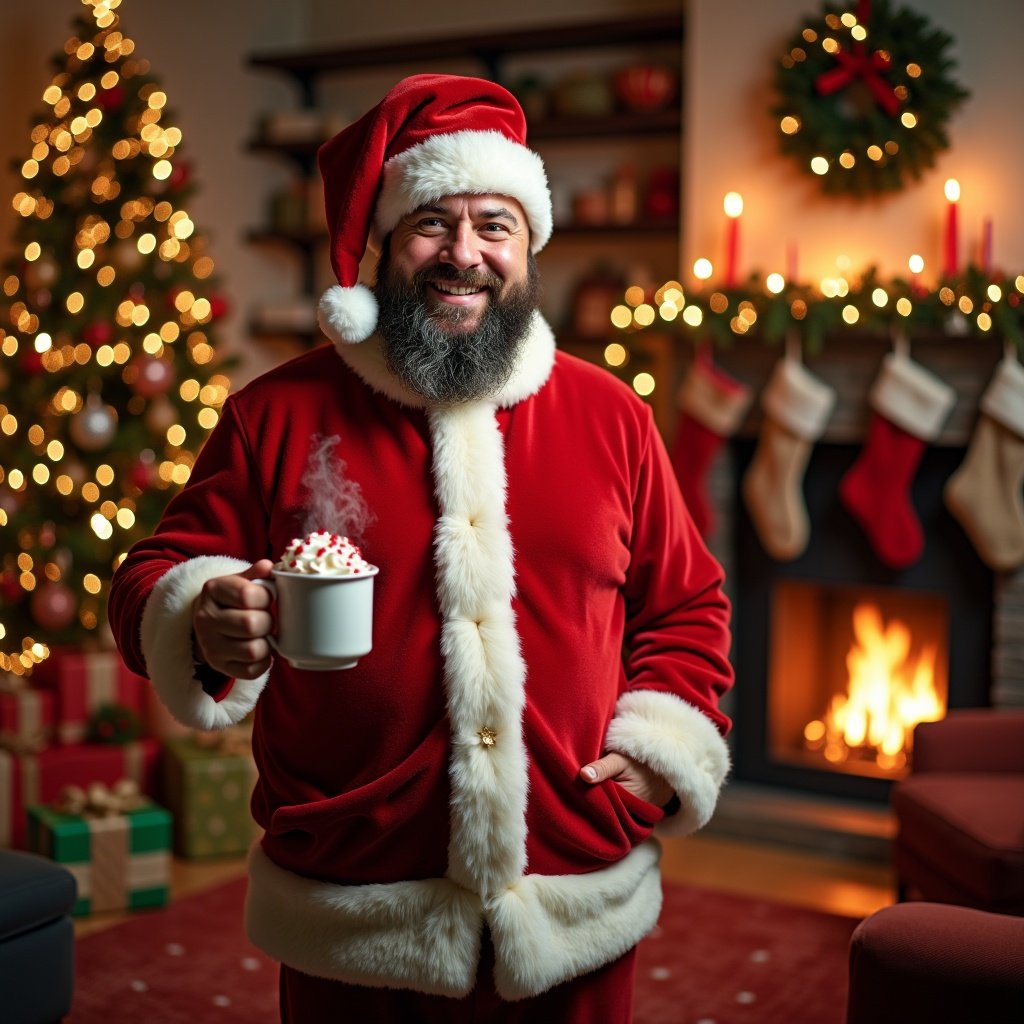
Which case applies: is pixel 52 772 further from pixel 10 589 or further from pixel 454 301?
pixel 454 301

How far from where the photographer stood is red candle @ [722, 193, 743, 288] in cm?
389

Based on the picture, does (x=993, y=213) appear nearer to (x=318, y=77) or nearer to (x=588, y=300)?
(x=588, y=300)

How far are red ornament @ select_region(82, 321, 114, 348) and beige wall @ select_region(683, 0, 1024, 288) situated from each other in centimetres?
188

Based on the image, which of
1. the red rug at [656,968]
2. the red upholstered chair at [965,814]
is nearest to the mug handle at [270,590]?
the red rug at [656,968]

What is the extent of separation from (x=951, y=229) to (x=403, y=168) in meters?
2.43

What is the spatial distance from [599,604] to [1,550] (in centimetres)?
301

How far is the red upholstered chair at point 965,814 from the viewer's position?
2615 millimetres

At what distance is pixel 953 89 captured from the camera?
3578 mm

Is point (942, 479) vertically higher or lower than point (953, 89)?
lower

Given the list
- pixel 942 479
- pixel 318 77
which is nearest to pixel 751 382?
pixel 942 479

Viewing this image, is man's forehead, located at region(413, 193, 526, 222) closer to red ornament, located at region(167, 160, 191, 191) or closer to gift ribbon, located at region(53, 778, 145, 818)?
gift ribbon, located at region(53, 778, 145, 818)

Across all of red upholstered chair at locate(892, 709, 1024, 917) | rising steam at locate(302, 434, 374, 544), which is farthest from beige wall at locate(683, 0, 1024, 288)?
rising steam at locate(302, 434, 374, 544)

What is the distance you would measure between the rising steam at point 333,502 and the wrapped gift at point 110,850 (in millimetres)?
2005

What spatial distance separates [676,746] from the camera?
161 cm
